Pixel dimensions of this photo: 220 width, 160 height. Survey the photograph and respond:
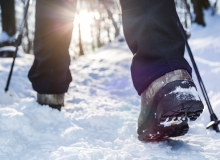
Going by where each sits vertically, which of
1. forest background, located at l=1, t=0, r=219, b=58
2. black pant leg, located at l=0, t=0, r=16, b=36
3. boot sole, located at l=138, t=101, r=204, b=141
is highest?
boot sole, located at l=138, t=101, r=204, b=141

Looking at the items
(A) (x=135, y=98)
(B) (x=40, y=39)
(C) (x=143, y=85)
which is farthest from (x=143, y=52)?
(A) (x=135, y=98)

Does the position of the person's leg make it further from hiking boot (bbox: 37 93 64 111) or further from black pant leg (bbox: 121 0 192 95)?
hiking boot (bbox: 37 93 64 111)

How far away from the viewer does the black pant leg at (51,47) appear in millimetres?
1555

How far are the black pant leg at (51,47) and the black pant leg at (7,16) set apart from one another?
3.96m

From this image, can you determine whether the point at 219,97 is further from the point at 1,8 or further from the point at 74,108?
the point at 1,8

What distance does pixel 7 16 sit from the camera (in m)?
5.14

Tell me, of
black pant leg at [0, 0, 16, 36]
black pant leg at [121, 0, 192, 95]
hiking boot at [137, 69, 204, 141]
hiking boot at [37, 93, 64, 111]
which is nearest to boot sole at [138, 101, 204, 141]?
hiking boot at [137, 69, 204, 141]

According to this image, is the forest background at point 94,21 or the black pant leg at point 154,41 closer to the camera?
the black pant leg at point 154,41

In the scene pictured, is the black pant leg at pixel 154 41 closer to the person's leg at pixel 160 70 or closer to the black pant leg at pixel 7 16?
the person's leg at pixel 160 70

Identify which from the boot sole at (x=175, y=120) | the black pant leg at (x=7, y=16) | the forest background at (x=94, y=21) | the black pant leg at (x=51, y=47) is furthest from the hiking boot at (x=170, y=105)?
the forest background at (x=94, y=21)

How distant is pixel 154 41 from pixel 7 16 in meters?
4.94

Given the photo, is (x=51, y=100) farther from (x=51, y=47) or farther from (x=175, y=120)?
(x=175, y=120)

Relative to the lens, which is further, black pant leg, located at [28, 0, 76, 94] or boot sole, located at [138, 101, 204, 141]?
black pant leg, located at [28, 0, 76, 94]

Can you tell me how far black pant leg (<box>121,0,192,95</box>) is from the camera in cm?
96
